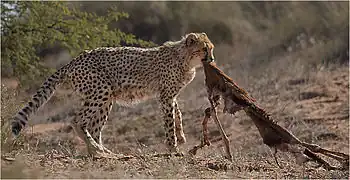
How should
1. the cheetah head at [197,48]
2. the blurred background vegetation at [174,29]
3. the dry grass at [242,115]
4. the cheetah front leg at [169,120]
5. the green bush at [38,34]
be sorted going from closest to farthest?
1. the dry grass at [242,115]
2. the cheetah front leg at [169,120]
3. the cheetah head at [197,48]
4. the green bush at [38,34]
5. the blurred background vegetation at [174,29]

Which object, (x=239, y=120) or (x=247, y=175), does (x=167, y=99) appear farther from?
(x=239, y=120)

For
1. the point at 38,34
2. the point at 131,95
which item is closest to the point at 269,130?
the point at 131,95

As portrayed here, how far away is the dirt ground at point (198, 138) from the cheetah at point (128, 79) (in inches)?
16.1

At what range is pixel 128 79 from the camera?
7.68 metres

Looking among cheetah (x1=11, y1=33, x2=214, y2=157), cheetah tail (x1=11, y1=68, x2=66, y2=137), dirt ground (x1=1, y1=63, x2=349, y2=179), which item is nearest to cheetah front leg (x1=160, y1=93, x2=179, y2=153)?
cheetah (x1=11, y1=33, x2=214, y2=157)

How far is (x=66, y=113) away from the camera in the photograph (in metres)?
14.9

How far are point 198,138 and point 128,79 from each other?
4.23 meters

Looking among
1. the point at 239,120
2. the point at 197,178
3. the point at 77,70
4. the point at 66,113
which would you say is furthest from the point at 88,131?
the point at 66,113

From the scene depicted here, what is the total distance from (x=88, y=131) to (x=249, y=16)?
1543 centimetres

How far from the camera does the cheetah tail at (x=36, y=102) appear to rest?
250 inches

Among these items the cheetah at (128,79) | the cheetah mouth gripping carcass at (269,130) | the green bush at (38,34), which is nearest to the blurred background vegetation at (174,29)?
the green bush at (38,34)

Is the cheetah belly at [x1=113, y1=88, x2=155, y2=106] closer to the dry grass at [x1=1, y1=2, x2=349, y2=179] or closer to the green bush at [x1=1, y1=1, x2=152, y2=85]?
the dry grass at [x1=1, y1=2, x2=349, y2=179]

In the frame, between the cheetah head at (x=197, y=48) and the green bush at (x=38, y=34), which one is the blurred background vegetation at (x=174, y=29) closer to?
the green bush at (x=38, y=34)

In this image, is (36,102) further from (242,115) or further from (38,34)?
(242,115)
